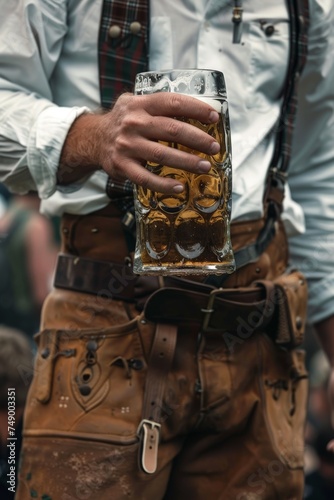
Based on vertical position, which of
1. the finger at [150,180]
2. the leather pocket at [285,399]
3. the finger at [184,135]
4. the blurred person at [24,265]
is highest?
the finger at [184,135]

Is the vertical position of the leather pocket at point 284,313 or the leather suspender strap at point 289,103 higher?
the leather suspender strap at point 289,103

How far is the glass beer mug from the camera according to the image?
6.45ft

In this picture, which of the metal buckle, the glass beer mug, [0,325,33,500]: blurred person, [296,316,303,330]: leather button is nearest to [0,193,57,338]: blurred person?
[0,325,33,500]: blurred person

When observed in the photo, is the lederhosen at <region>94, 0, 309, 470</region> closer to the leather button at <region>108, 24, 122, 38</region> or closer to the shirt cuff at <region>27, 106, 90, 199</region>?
the leather button at <region>108, 24, 122, 38</region>

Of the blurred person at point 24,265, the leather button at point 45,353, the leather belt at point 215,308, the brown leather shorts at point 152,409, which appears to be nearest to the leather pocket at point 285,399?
the brown leather shorts at point 152,409

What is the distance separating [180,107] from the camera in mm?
1857

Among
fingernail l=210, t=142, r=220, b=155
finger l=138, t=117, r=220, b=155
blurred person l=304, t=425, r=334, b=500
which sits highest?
finger l=138, t=117, r=220, b=155

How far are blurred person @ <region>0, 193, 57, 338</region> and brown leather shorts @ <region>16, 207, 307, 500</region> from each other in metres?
2.72

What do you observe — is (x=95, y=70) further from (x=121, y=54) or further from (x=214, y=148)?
(x=214, y=148)

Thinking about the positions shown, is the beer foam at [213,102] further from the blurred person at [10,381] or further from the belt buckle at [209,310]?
the blurred person at [10,381]

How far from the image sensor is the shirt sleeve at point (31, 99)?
7.28ft

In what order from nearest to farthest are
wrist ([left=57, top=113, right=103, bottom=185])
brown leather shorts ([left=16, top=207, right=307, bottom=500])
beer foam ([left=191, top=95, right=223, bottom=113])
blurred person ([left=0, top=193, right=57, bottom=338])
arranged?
beer foam ([left=191, top=95, right=223, bottom=113]), wrist ([left=57, top=113, right=103, bottom=185]), brown leather shorts ([left=16, top=207, right=307, bottom=500]), blurred person ([left=0, top=193, right=57, bottom=338])

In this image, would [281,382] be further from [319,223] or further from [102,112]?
[102,112]

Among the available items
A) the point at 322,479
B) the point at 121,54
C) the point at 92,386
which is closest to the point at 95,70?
the point at 121,54
